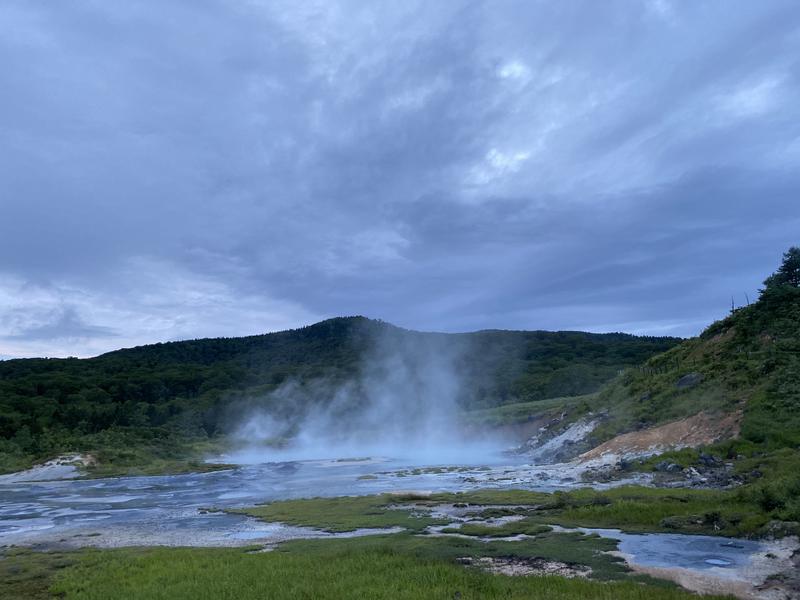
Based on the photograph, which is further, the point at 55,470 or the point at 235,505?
the point at 55,470

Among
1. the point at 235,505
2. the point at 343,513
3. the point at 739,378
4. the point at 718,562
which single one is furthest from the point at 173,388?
the point at 718,562

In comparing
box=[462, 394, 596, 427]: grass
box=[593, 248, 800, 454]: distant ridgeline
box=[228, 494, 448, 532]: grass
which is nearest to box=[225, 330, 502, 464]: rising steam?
box=[462, 394, 596, 427]: grass

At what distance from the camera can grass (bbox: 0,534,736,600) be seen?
14.8 m

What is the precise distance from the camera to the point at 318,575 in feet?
55.5

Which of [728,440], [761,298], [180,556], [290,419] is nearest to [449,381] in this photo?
[290,419]

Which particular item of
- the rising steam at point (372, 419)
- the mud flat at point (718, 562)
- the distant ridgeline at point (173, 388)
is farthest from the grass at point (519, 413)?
the mud flat at point (718, 562)

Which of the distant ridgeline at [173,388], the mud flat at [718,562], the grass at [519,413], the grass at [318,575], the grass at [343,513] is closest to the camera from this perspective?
the mud flat at [718,562]

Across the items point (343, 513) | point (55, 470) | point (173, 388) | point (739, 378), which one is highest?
point (173, 388)

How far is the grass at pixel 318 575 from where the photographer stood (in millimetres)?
14828

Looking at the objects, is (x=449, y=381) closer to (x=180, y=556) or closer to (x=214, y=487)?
(x=214, y=487)

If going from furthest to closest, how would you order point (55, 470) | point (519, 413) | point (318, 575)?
point (519, 413), point (55, 470), point (318, 575)

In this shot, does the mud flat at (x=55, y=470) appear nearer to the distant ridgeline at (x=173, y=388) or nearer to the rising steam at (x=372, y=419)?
the distant ridgeline at (x=173, y=388)

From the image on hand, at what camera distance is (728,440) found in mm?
39719

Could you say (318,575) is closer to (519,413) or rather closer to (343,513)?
(343,513)
